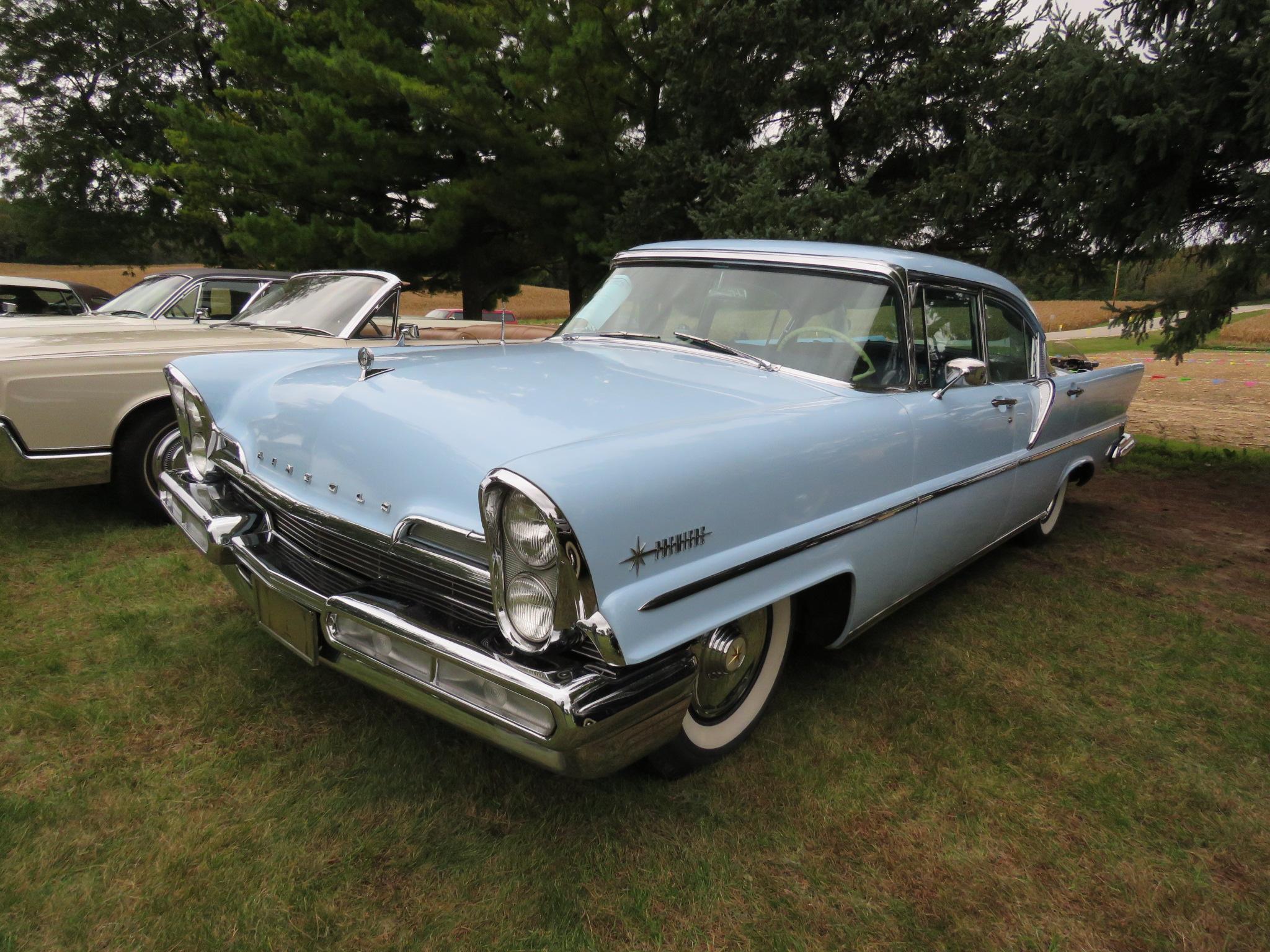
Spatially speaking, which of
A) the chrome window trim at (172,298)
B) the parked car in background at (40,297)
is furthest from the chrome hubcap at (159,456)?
the parked car in background at (40,297)

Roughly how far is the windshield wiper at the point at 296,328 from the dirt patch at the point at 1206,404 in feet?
15.9

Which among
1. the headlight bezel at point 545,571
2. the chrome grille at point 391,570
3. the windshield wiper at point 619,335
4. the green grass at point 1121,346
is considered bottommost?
the green grass at point 1121,346

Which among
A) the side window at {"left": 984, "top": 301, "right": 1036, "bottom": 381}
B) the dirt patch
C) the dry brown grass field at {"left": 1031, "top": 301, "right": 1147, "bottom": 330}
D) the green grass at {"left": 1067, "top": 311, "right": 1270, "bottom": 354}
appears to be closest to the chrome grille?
the side window at {"left": 984, "top": 301, "right": 1036, "bottom": 381}

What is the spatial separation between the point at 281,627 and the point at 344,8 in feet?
38.0

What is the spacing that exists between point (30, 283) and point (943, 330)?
33.5 feet

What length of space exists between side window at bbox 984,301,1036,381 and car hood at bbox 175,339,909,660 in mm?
1171

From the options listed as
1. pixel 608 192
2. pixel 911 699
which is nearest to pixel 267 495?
pixel 911 699

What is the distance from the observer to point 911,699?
272 cm

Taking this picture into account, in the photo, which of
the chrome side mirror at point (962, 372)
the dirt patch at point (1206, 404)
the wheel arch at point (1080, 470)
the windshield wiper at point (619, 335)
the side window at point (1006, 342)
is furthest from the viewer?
the dirt patch at point (1206, 404)

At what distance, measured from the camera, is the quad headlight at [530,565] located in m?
1.55

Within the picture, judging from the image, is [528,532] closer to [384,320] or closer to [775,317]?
[775,317]

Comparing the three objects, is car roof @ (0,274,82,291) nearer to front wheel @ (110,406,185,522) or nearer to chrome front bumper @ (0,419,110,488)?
front wheel @ (110,406,185,522)

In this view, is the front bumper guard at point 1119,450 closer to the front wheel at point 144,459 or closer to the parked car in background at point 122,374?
the parked car in background at point 122,374

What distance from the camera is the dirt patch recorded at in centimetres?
863
